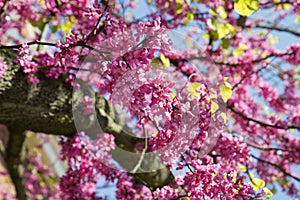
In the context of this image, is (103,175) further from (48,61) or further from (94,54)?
(94,54)

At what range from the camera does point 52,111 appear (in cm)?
293

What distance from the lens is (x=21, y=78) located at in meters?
2.78

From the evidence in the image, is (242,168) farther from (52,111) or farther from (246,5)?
(52,111)

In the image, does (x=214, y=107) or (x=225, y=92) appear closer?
(x=214, y=107)

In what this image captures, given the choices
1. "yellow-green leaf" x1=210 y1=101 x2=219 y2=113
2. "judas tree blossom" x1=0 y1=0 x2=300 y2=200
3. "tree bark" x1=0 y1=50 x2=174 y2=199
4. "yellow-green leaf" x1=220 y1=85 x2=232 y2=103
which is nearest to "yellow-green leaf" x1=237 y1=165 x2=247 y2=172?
"judas tree blossom" x1=0 y1=0 x2=300 y2=200

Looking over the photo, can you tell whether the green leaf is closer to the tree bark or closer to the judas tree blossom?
the judas tree blossom

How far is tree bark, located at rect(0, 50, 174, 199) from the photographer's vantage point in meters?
2.75

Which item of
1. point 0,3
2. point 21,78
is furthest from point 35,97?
point 0,3

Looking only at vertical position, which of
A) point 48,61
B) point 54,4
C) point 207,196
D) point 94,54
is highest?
point 54,4

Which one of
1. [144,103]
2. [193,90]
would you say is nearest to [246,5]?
[193,90]

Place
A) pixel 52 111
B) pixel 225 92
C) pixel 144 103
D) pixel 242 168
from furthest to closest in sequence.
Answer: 1. pixel 242 168
2. pixel 52 111
3. pixel 225 92
4. pixel 144 103

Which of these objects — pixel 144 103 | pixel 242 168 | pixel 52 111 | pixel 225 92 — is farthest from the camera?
pixel 242 168

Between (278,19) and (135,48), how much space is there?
4.51m

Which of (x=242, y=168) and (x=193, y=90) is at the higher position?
(x=242, y=168)
